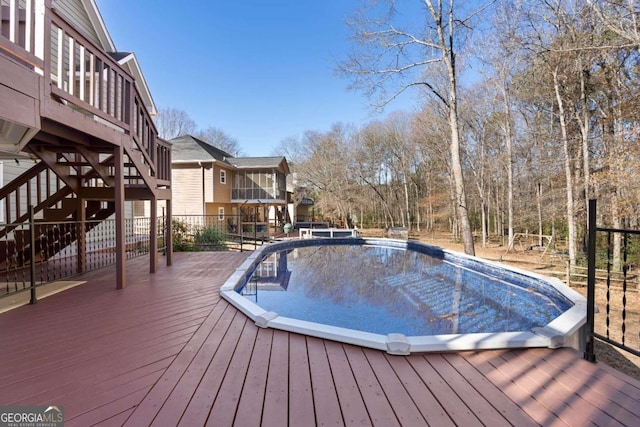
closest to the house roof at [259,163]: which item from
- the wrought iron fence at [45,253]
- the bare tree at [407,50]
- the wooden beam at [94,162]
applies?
the bare tree at [407,50]

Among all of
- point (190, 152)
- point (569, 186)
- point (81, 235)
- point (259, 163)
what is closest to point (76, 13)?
point (81, 235)

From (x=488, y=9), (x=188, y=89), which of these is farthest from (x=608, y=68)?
(x=188, y=89)

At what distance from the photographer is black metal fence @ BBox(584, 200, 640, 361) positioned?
82.7 inches

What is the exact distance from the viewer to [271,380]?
1.86 m

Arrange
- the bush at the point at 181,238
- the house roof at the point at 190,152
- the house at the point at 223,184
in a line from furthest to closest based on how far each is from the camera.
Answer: the house at the point at 223,184, the house roof at the point at 190,152, the bush at the point at 181,238

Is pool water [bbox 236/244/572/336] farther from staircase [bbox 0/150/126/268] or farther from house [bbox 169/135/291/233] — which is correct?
A: house [bbox 169/135/291/233]

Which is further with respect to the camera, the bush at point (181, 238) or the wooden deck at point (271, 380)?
the bush at point (181, 238)

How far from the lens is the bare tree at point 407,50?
8.48m

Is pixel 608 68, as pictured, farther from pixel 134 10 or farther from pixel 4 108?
pixel 134 10

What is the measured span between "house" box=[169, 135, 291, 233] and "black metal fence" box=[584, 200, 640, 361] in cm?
1136

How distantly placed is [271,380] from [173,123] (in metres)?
28.8

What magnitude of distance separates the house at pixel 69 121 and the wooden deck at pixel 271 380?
1.72m

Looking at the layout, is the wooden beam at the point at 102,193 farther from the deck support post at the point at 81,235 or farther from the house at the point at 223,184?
the house at the point at 223,184

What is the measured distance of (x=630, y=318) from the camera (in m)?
6.61
